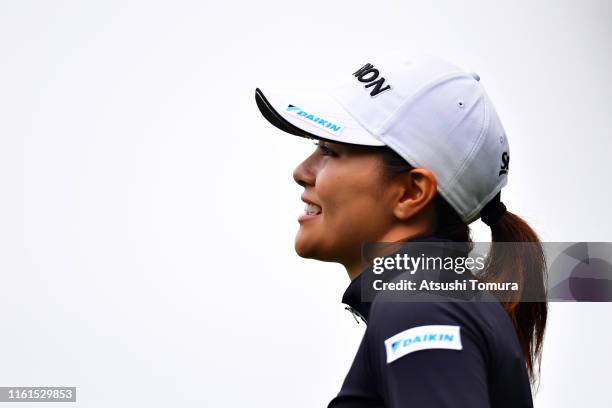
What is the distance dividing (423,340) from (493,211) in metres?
0.35

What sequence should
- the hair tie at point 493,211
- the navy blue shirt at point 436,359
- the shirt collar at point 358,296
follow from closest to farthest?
the navy blue shirt at point 436,359
the shirt collar at point 358,296
the hair tie at point 493,211

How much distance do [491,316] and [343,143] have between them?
24cm

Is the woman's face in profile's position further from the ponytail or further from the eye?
the ponytail

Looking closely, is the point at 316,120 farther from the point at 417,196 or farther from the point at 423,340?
the point at 423,340

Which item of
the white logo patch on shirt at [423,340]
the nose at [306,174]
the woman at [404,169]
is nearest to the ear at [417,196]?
the woman at [404,169]

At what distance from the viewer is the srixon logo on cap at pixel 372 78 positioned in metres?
0.99

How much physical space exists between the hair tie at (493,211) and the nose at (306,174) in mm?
195

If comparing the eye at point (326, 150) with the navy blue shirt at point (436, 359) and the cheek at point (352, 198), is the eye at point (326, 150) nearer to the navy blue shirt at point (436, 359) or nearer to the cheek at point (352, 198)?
the cheek at point (352, 198)

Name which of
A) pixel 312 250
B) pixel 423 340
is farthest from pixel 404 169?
pixel 423 340

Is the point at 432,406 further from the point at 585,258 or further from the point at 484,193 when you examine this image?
the point at 585,258

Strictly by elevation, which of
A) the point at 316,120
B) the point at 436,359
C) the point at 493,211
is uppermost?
the point at 316,120

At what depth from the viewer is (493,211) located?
105 centimetres

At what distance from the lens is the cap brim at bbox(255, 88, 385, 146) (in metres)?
0.96

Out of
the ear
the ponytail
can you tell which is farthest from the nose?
the ponytail
